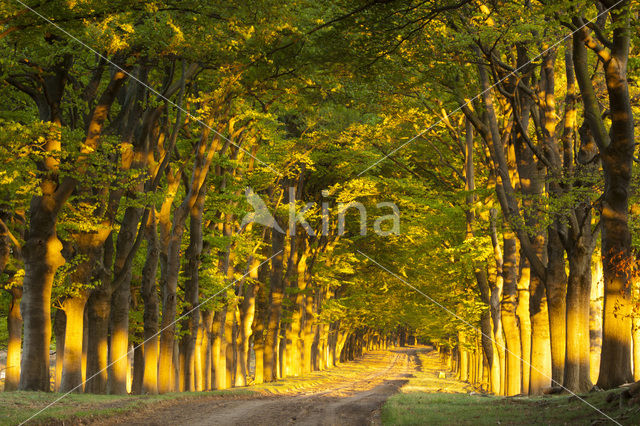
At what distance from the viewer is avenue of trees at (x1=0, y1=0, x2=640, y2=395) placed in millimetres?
14039

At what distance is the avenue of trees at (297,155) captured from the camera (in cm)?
1404

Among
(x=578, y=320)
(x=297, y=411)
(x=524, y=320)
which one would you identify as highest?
(x=578, y=320)

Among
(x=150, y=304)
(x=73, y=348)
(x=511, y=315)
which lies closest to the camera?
(x=73, y=348)

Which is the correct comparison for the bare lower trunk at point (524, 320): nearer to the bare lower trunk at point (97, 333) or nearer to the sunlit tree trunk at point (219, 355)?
the sunlit tree trunk at point (219, 355)

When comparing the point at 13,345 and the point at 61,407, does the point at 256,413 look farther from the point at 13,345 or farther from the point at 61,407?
the point at 13,345

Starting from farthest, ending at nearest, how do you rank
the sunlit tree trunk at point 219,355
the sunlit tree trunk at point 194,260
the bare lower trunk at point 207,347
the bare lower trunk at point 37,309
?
the sunlit tree trunk at point 219,355, the bare lower trunk at point 207,347, the sunlit tree trunk at point 194,260, the bare lower trunk at point 37,309

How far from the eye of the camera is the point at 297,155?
3117 cm

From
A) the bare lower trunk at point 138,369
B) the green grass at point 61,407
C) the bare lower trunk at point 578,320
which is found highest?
the bare lower trunk at point 578,320

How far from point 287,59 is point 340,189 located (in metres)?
21.9

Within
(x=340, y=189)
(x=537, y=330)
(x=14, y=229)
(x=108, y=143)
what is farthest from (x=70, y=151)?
(x=340, y=189)

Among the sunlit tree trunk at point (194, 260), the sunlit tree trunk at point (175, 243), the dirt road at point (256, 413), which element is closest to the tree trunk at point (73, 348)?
the sunlit tree trunk at point (175, 243)

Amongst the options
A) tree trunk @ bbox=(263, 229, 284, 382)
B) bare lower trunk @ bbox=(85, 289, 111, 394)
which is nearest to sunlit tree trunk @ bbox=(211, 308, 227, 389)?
tree trunk @ bbox=(263, 229, 284, 382)

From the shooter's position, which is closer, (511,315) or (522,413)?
(522,413)

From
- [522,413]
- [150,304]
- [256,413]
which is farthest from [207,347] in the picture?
[522,413]
